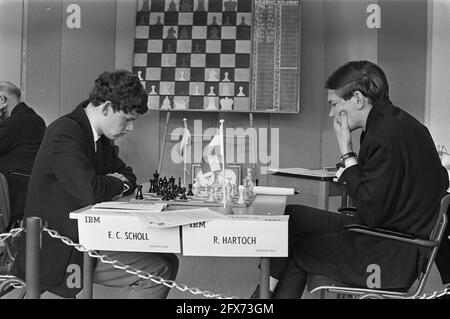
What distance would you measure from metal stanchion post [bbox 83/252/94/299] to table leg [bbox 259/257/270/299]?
60 cm

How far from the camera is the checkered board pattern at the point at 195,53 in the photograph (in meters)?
5.46

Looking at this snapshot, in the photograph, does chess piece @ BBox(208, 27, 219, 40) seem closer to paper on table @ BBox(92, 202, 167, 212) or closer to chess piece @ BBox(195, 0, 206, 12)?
chess piece @ BBox(195, 0, 206, 12)

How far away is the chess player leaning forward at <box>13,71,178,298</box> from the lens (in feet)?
7.04

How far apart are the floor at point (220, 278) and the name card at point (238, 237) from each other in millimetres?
1250

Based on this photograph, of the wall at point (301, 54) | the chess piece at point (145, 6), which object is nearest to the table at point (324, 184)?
the wall at point (301, 54)

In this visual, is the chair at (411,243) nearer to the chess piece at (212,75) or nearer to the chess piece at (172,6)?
the chess piece at (212,75)

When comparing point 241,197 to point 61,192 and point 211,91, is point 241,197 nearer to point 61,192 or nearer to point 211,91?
point 61,192

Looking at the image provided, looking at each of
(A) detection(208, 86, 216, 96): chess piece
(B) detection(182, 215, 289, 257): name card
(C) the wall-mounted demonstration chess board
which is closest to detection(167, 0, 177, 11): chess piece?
(C) the wall-mounted demonstration chess board

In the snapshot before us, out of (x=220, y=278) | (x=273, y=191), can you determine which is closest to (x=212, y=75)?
(x=220, y=278)

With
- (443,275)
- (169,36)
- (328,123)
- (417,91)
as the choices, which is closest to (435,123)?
(417,91)

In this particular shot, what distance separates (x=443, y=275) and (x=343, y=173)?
0.89 meters

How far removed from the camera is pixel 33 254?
192 centimetres

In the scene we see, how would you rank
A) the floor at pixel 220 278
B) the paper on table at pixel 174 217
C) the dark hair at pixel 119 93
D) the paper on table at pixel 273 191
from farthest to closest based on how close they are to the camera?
the floor at pixel 220 278, the paper on table at pixel 273 191, the dark hair at pixel 119 93, the paper on table at pixel 174 217
